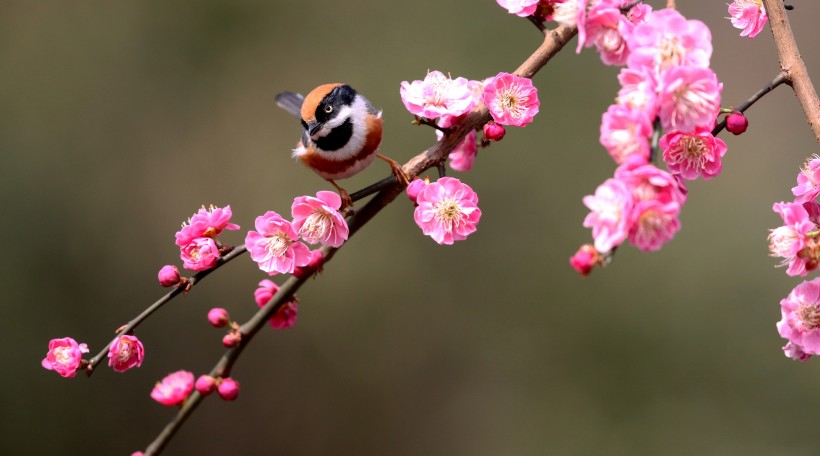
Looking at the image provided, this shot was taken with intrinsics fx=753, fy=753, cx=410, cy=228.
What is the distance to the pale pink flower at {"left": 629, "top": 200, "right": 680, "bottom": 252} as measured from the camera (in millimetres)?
704

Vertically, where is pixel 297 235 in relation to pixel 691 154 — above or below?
below

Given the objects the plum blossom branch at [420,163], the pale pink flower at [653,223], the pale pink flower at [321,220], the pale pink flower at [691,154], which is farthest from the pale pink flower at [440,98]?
the pale pink flower at [653,223]

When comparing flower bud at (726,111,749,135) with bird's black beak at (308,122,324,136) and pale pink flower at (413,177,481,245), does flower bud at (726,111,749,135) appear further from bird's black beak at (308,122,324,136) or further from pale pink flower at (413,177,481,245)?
bird's black beak at (308,122,324,136)

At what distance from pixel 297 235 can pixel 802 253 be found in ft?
2.06

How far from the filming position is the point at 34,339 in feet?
11.3

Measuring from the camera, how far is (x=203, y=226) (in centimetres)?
107

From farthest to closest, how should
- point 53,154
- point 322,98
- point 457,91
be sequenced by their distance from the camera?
point 53,154, point 322,98, point 457,91

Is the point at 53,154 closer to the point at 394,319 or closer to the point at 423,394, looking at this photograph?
the point at 394,319

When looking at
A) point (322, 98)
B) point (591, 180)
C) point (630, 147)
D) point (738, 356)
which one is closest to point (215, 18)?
point (591, 180)

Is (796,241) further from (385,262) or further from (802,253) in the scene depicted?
(385,262)

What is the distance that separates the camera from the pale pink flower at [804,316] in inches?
35.8

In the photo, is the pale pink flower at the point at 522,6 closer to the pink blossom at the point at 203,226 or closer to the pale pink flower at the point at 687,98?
the pale pink flower at the point at 687,98

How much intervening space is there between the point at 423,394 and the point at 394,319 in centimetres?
43

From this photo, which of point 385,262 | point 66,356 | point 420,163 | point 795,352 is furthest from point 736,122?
point 385,262
